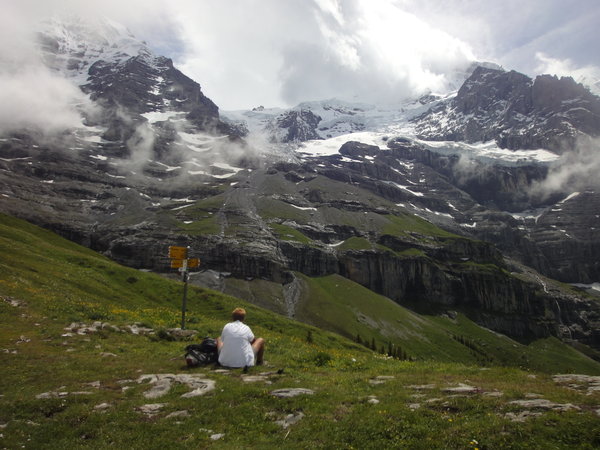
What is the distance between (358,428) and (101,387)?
435 inches

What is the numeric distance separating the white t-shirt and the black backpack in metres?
0.98

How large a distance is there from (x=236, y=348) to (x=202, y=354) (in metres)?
2.10

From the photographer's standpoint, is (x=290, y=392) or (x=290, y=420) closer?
(x=290, y=420)

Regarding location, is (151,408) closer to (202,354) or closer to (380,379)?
(202,354)

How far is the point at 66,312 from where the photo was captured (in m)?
32.3

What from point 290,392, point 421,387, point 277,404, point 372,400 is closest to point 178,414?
point 277,404

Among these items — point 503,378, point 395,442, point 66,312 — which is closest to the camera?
point 395,442

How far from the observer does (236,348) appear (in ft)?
65.7

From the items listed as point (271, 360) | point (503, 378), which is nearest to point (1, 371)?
point (271, 360)

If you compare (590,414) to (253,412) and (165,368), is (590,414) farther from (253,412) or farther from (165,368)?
(165,368)

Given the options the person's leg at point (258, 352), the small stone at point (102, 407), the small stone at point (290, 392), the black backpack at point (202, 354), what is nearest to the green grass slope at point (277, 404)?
the small stone at point (102, 407)

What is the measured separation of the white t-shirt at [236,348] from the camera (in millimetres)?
19875

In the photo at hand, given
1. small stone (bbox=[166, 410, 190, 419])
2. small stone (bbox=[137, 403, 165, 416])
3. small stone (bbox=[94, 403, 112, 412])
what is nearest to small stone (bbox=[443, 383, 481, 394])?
small stone (bbox=[166, 410, 190, 419])

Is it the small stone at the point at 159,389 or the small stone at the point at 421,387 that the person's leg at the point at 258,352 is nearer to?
the small stone at the point at 159,389
